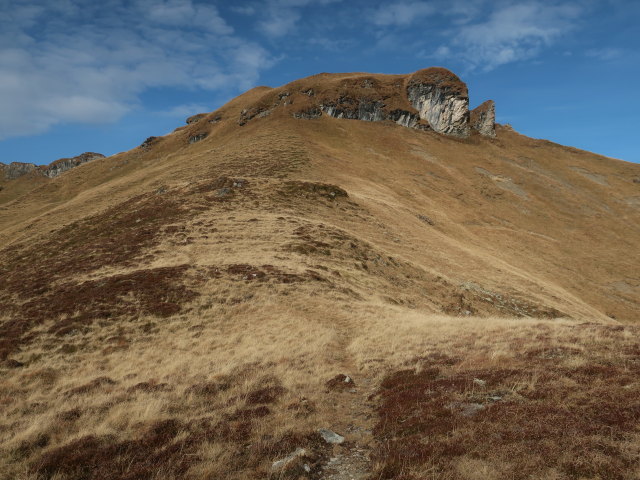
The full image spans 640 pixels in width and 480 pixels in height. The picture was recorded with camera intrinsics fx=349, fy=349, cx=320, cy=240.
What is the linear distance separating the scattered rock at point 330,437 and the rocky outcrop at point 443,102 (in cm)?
11290

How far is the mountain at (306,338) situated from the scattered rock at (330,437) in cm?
4

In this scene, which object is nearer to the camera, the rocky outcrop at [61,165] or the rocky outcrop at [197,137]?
the rocky outcrop at [197,137]

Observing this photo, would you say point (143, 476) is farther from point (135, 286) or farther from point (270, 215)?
point (270, 215)

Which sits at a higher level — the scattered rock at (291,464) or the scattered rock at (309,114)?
→ the scattered rock at (309,114)

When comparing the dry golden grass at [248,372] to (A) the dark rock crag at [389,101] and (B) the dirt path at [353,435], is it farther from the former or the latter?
(A) the dark rock crag at [389,101]

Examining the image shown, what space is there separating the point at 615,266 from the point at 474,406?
68476 mm

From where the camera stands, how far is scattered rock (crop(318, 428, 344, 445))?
29.6 feet

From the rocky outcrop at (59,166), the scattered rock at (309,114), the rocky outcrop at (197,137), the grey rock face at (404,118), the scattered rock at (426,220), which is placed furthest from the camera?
the rocky outcrop at (59,166)

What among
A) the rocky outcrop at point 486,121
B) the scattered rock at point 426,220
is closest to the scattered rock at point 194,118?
the rocky outcrop at point 486,121

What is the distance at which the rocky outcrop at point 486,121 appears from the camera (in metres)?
115

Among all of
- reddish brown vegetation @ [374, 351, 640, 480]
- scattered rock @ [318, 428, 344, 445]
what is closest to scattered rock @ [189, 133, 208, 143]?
reddish brown vegetation @ [374, 351, 640, 480]

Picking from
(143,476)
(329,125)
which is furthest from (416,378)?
(329,125)

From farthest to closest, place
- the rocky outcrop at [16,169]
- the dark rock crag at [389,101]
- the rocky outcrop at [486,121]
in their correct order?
the rocky outcrop at [16,169], the rocky outcrop at [486,121], the dark rock crag at [389,101]

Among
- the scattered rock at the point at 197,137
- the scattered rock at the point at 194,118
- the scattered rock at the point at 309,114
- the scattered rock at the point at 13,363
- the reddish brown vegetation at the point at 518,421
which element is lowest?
the scattered rock at the point at 13,363
